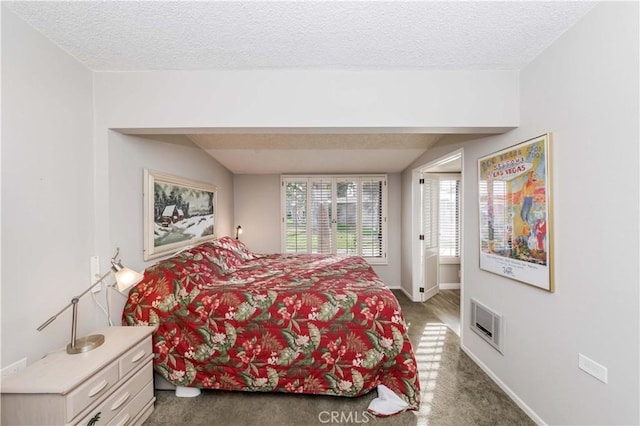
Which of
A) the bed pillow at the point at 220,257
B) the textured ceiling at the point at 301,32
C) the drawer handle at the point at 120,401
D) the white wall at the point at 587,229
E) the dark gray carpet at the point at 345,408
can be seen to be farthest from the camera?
the bed pillow at the point at 220,257

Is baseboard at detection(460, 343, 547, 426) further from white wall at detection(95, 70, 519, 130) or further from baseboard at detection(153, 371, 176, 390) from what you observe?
baseboard at detection(153, 371, 176, 390)

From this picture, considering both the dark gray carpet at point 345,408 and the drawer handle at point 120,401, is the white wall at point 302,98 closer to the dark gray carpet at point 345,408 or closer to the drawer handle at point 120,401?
the drawer handle at point 120,401

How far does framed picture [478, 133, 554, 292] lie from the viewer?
166 centimetres

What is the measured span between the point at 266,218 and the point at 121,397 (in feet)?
11.0

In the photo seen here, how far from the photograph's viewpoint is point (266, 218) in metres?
4.74

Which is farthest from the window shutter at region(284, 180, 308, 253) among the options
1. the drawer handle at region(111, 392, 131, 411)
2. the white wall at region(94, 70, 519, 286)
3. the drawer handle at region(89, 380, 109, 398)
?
the drawer handle at region(89, 380, 109, 398)

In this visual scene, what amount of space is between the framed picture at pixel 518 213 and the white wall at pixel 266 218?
2.43 meters

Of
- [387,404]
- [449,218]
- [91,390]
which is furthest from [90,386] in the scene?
[449,218]

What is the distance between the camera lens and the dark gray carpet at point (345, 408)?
70.1 inches

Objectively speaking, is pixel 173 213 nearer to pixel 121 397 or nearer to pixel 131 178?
pixel 131 178

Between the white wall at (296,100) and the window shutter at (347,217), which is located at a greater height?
the white wall at (296,100)

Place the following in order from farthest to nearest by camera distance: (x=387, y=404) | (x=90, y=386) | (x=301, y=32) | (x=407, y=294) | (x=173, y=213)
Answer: (x=407, y=294) < (x=173, y=213) < (x=387, y=404) < (x=301, y=32) < (x=90, y=386)

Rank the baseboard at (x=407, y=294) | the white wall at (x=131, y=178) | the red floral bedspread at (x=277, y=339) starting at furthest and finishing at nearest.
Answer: the baseboard at (x=407, y=294) < the white wall at (x=131, y=178) < the red floral bedspread at (x=277, y=339)

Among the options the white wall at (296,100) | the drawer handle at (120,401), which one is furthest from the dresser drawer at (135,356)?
the white wall at (296,100)
